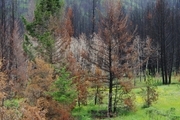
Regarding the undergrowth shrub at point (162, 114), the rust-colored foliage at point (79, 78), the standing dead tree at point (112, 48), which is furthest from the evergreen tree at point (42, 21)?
the undergrowth shrub at point (162, 114)

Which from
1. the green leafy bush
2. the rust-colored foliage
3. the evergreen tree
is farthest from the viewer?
the evergreen tree

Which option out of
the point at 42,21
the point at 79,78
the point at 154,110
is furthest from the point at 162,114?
the point at 42,21

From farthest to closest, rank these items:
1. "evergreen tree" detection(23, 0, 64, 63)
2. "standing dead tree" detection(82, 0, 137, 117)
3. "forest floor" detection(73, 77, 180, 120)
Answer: "evergreen tree" detection(23, 0, 64, 63) → "standing dead tree" detection(82, 0, 137, 117) → "forest floor" detection(73, 77, 180, 120)

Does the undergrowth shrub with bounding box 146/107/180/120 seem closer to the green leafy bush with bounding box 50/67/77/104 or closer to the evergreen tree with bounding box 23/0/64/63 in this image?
the green leafy bush with bounding box 50/67/77/104

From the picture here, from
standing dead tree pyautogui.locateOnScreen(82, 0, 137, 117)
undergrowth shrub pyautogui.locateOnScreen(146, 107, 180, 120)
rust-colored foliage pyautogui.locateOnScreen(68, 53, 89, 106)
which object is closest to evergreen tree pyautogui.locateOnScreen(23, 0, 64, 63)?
rust-colored foliage pyautogui.locateOnScreen(68, 53, 89, 106)

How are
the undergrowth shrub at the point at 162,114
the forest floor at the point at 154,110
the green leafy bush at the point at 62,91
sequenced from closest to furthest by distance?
the undergrowth shrub at the point at 162,114 → the forest floor at the point at 154,110 → the green leafy bush at the point at 62,91

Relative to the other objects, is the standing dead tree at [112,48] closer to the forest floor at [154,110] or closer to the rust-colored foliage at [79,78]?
the rust-colored foliage at [79,78]

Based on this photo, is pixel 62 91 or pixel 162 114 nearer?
pixel 162 114

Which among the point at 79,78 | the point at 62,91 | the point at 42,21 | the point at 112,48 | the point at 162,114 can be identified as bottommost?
the point at 162,114

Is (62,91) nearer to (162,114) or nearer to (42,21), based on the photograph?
(162,114)

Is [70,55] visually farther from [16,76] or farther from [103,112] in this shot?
[16,76]

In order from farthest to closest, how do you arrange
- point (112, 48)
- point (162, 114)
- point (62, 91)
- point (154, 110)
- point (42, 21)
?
point (42, 21)
point (112, 48)
point (62, 91)
point (154, 110)
point (162, 114)

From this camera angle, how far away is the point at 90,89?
32.5 meters

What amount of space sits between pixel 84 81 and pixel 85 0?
148 m
